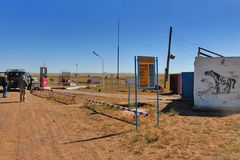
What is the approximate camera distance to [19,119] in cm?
1284

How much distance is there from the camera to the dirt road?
301 inches

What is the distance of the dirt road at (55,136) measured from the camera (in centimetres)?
765

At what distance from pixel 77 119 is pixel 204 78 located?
7.02 m

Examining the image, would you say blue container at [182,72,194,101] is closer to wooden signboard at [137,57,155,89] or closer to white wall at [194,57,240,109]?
white wall at [194,57,240,109]

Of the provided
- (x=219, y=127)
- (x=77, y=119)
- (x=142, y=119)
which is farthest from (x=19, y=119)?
(x=219, y=127)

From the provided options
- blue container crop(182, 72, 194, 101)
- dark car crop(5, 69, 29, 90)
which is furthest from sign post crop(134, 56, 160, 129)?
dark car crop(5, 69, 29, 90)

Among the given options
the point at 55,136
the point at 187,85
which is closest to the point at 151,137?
the point at 55,136

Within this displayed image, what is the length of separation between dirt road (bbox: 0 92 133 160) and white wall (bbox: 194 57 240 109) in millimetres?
5846

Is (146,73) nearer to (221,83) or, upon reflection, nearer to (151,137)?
(151,137)

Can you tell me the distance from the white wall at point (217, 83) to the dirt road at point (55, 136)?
5.85 metres

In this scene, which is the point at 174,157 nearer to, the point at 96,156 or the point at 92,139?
the point at 96,156

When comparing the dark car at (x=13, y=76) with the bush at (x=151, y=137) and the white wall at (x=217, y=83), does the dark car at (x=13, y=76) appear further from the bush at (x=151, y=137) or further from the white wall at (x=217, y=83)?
the bush at (x=151, y=137)

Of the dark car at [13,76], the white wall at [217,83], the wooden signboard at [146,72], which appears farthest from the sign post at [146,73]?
the dark car at [13,76]

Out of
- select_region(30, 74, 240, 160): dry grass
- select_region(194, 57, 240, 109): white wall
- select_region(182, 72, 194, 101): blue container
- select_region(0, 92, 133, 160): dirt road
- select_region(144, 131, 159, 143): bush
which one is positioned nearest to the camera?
select_region(30, 74, 240, 160): dry grass
